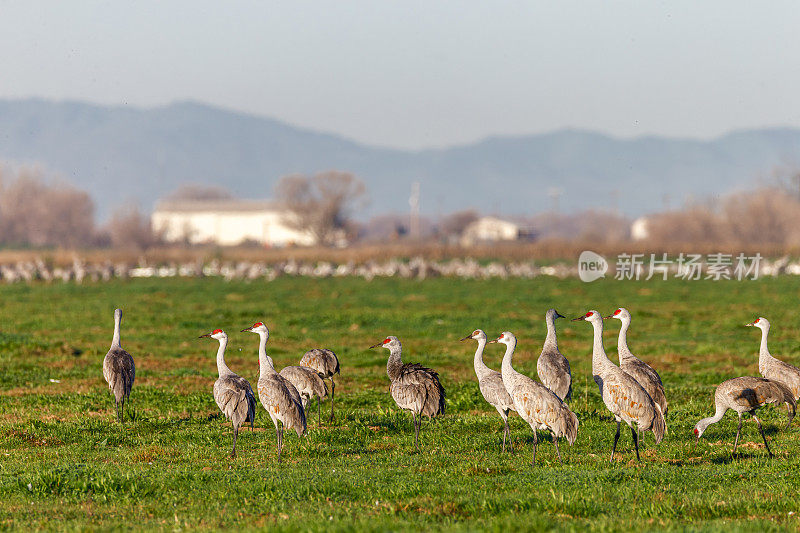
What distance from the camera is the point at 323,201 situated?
166m

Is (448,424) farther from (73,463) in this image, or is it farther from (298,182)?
(298,182)

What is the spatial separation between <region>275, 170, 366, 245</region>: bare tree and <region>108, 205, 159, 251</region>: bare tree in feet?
144

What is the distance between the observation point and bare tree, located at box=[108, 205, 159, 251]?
12062 cm

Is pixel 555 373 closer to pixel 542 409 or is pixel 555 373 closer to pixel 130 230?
pixel 542 409

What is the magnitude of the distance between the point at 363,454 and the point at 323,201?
152m

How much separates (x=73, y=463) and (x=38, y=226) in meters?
136

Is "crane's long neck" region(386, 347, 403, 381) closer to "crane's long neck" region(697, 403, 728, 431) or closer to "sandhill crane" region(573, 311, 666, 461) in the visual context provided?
"sandhill crane" region(573, 311, 666, 461)

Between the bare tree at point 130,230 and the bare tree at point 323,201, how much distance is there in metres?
44.0

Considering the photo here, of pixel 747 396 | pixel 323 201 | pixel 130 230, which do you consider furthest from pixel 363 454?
pixel 323 201

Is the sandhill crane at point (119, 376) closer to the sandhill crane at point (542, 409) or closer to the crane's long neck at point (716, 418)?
the sandhill crane at point (542, 409)

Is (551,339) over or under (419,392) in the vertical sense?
over

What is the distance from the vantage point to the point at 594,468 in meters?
13.8

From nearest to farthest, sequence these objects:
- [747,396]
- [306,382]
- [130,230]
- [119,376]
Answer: [747,396]
[306,382]
[119,376]
[130,230]

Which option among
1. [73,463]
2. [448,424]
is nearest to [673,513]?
[448,424]
